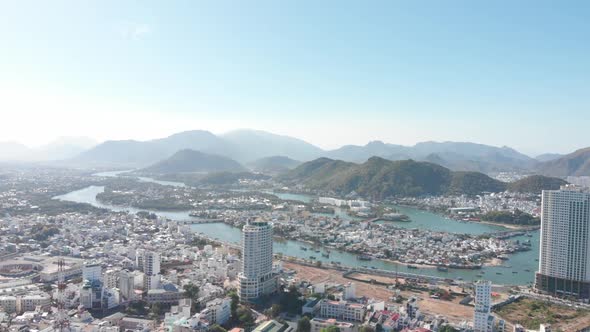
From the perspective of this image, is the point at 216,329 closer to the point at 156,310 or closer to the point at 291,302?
the point at 156,310

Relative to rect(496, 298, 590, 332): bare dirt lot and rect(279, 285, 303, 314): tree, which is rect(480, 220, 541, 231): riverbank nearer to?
rect(496, 298, 590, 332): bare dirt lot

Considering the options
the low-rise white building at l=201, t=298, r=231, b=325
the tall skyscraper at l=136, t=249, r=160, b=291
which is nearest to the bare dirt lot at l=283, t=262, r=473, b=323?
the low-rise white building at l=201, t=298, r=231, b=325

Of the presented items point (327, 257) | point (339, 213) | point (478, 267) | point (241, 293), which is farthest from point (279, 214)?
point (241, 293)

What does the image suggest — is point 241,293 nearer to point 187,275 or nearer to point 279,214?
point 187,275

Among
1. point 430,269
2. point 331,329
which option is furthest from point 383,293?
point 430,269

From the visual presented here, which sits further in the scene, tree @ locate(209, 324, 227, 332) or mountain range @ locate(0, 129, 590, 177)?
mountain range @ locate(0, 129, 590, 177)

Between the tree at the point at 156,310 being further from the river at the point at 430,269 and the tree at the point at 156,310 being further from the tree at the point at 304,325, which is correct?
the river at the point at 430,269
